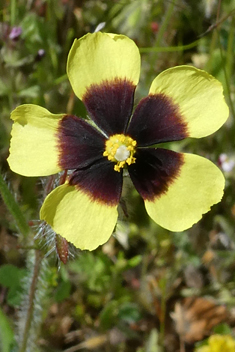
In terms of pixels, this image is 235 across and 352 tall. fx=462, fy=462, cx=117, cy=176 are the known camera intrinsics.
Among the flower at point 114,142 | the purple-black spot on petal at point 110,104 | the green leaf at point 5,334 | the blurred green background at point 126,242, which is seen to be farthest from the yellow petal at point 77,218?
the green leaf at point 5,334

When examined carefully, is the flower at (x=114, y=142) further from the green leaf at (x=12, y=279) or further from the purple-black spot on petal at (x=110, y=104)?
the green leaf at (x=12, y=279)

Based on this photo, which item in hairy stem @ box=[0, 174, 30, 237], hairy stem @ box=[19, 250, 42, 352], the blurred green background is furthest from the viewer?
the blurred green background

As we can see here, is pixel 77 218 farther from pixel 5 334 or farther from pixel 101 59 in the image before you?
pixel 5 334

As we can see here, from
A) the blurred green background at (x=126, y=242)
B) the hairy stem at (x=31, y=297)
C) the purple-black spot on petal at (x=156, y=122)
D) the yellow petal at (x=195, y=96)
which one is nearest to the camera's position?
the yellow petal at (x=195, y=96)

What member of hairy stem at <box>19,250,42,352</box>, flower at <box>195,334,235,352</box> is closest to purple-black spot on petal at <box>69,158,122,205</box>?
hairy stem at <box>19,250,42,352</box>

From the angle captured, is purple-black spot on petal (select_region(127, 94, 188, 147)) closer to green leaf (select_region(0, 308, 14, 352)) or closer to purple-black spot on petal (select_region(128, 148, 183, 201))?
purple-black spot on petal (select_region(128, 148, 183, 201))

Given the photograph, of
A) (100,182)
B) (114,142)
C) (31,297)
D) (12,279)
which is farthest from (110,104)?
(12,279)
